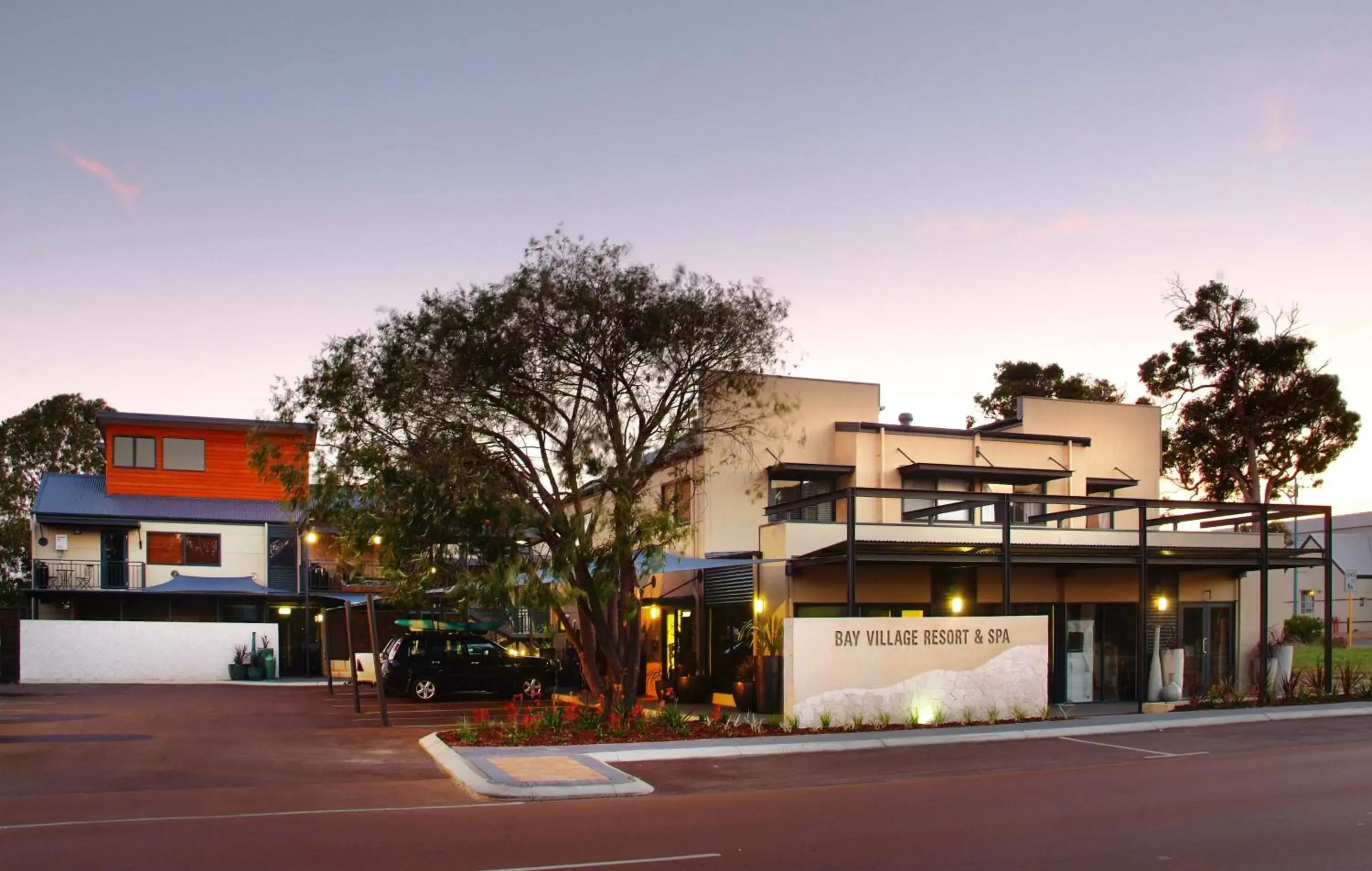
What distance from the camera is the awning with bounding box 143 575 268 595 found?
3781 centimetres

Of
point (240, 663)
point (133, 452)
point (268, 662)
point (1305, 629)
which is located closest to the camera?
point (240, 663)

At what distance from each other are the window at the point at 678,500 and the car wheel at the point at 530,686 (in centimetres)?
546

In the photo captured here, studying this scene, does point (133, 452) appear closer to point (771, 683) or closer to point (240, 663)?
point (240, 663)

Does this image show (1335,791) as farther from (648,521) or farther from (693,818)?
(648,521)

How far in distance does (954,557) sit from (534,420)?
855 centimetres

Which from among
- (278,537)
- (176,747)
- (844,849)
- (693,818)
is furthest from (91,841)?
(278,537)

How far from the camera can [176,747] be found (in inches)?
726

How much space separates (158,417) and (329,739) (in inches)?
1011

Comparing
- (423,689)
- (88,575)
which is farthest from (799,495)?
(88,575)

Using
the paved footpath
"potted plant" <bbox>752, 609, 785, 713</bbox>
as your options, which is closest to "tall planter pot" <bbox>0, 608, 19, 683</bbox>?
the paved footpath

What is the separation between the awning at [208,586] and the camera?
37.8 m

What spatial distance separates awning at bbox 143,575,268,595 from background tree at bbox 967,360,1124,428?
112ft

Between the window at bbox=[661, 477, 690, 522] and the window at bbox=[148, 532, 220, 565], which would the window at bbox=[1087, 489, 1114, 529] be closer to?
the window at bbox=[661, 477, 690, 522]

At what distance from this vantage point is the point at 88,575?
1545 inches
